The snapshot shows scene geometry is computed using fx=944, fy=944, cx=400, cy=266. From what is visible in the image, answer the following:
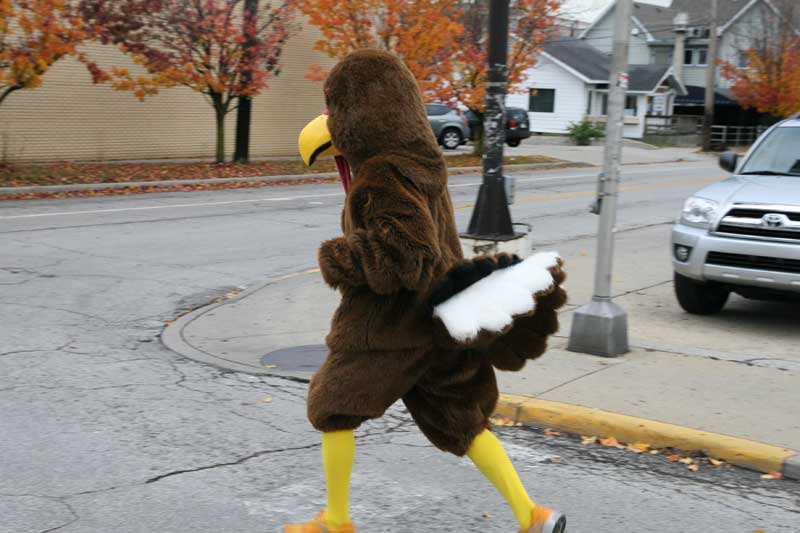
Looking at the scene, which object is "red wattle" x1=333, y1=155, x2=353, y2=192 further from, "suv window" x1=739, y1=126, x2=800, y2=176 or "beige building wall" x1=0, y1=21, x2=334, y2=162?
"beige building wall" x1=0, y1=21, x2=334, y2=162

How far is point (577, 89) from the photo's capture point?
4981 centimetres

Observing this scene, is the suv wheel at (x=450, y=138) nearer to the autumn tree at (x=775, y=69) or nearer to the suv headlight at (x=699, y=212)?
the autumn tree at (x=775, y=69)

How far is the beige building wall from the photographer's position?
74.9 ft

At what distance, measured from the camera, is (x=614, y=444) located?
17.0ft

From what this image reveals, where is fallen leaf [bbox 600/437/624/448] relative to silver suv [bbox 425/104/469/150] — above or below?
below

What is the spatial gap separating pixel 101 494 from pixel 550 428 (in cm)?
251

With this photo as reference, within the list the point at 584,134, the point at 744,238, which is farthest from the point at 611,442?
the point at 584,134

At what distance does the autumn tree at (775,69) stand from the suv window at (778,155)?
124ft

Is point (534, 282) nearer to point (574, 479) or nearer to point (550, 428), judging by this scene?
point (574, 479)

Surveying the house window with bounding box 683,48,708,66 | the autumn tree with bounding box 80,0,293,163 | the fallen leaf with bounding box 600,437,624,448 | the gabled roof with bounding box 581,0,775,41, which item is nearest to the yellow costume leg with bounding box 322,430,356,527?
the fallen leaf with bounding box 600,437,624,448

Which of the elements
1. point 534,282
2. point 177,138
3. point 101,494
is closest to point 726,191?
point 534,282

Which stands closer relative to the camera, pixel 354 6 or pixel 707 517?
pixel 707 517

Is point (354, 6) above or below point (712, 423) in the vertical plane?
above

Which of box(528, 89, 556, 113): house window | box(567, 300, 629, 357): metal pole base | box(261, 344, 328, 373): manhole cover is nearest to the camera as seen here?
box(261, 344, 328, 373): manhole cover
